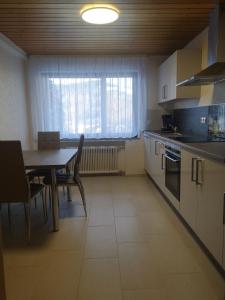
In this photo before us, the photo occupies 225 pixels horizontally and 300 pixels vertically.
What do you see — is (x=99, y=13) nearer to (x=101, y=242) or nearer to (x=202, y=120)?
(x=202, y=120)

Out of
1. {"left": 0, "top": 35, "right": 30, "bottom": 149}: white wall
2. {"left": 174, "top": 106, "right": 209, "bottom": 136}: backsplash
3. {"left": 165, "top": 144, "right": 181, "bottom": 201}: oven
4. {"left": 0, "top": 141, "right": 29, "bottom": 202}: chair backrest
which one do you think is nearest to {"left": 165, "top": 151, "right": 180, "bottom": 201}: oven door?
{"left": 165, "top": 144, "right": 181, "bottom": 201}: oven

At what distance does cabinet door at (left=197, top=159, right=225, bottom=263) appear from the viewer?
1.69 meters

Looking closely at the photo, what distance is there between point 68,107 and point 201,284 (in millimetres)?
3575

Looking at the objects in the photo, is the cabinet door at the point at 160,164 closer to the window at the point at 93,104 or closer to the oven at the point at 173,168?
the oven at the point at 173,168

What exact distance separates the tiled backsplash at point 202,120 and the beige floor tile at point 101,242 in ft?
5.52

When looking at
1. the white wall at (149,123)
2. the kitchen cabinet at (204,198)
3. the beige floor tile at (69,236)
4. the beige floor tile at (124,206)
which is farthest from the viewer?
the white wall at (149,123)

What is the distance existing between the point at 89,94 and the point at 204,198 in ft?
10.2

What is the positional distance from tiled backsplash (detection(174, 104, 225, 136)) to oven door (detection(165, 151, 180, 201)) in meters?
0.62

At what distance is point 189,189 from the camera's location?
230cm

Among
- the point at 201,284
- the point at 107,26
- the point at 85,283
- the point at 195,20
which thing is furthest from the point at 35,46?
the point at 201,284

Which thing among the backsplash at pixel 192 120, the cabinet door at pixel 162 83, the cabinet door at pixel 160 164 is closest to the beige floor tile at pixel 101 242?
the cabinet door at pixel 160 164

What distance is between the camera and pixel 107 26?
2.98 meters

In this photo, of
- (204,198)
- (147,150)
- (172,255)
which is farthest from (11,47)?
(172,255)

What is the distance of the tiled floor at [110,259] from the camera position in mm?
1664
